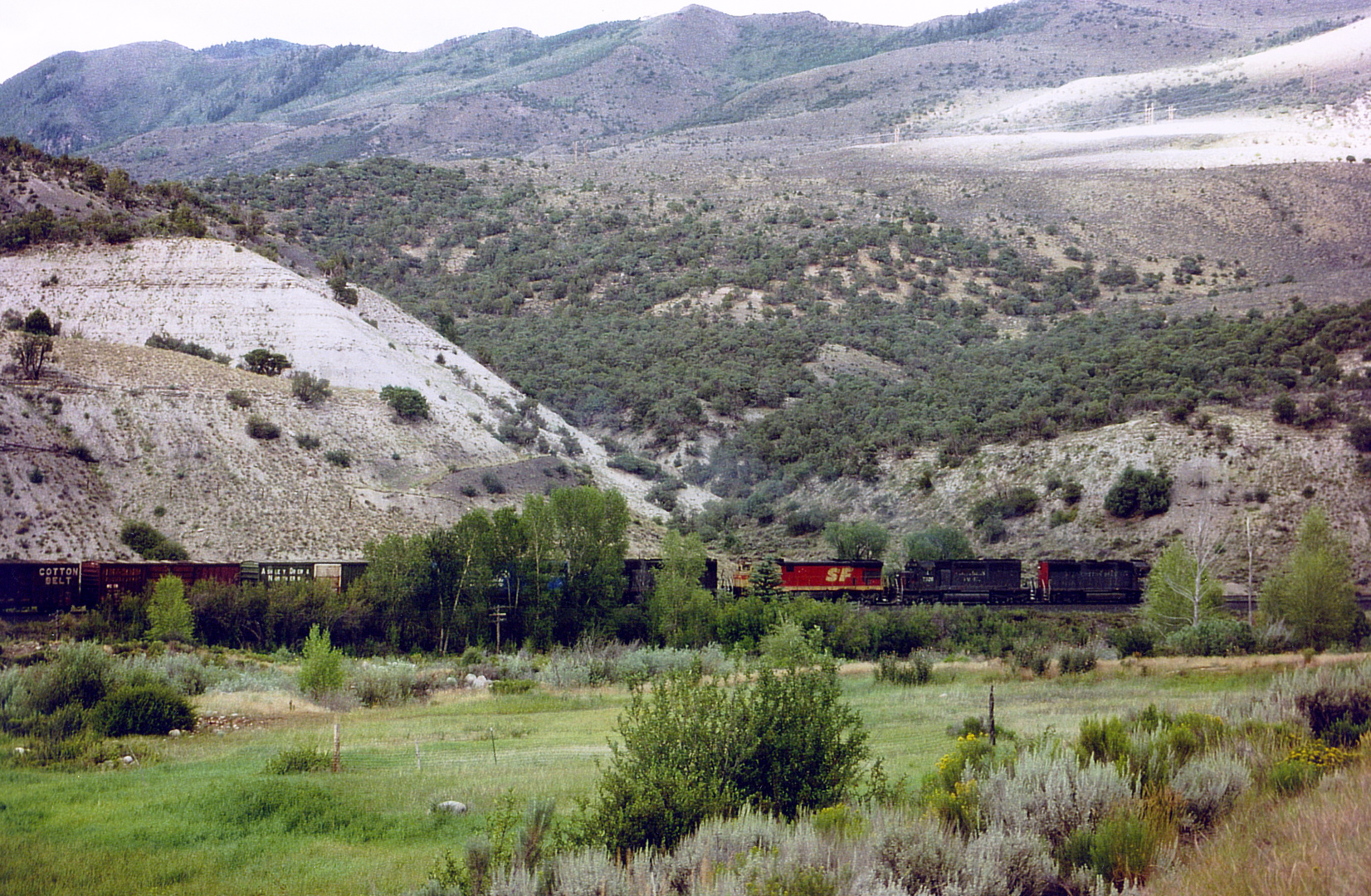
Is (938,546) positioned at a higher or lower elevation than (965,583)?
higher

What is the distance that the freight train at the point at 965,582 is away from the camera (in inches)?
1634

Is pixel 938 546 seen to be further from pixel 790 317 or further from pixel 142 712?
pixel 142 712

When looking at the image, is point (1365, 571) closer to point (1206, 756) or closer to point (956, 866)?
point (1206, 756)

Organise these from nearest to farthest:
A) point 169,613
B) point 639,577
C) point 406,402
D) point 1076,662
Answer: point 1076,662 < point 169,613 < point 639,577 < point 406,402

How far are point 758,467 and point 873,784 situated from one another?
5300cm

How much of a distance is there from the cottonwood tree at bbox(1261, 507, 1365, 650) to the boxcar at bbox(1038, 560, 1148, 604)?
34.2 ft

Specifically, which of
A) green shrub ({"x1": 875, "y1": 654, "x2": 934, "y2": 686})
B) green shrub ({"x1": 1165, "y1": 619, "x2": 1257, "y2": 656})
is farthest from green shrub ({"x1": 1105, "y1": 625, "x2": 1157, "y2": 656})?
green shrub ({"x1": 875, "y1": 654, "x2": 934, "y2": 686})

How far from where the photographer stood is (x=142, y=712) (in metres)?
15.0

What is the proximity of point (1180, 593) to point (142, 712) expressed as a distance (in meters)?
30.4

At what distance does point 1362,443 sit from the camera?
46188mm

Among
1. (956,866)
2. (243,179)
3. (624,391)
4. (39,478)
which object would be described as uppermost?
(243,179)

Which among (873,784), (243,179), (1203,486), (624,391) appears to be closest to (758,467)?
(624,391)

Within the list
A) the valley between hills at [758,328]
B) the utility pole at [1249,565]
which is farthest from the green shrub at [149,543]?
the utility pole at [1249,565]

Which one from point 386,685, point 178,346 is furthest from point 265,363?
point 386,685
